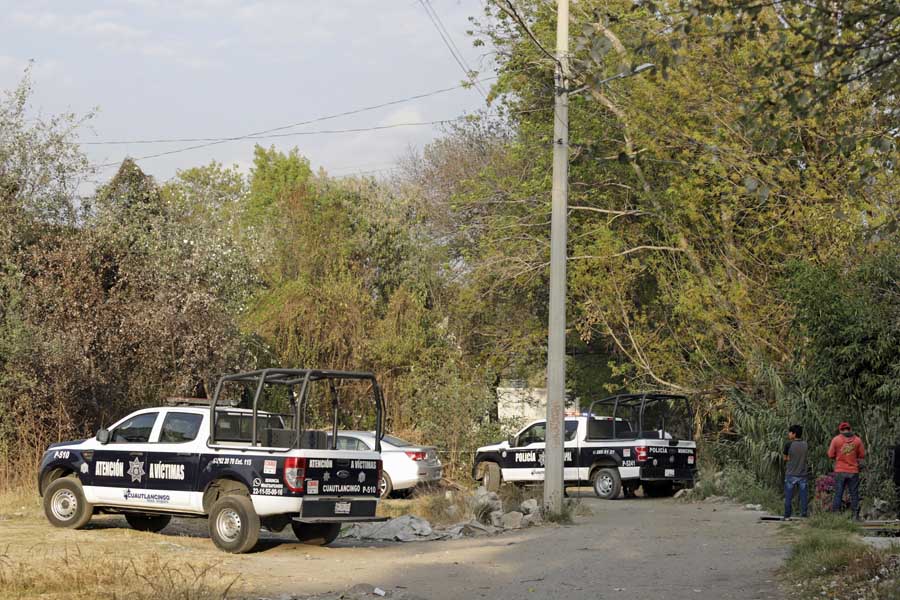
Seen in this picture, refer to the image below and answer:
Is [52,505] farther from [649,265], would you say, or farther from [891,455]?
[649,265]

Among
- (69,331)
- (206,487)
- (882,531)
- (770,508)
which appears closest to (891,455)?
(770,508)

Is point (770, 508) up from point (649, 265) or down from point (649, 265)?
down

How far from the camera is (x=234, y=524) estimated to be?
14828 mm

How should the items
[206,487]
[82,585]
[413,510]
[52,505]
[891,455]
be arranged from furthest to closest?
[413,510] < [891,455] < [52,505] < [206,487] < [82,585]

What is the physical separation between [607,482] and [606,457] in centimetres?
54

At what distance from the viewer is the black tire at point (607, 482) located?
82.1 feet

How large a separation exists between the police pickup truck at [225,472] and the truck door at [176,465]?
0.5 inches

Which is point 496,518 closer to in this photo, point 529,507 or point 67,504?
point 529,507

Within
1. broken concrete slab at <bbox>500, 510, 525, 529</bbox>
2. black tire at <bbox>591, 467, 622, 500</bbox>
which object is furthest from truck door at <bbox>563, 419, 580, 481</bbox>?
broken concrete slab at <bbox>500, 510, 525, 529</bbox>

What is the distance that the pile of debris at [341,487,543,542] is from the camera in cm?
1708

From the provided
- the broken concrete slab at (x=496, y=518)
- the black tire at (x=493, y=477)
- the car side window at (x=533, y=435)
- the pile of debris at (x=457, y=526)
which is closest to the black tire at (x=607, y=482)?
the car side window at (x=533, y=435)

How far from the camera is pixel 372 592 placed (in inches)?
432

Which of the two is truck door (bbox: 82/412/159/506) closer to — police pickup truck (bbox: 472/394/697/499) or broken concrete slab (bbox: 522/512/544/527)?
broken concrete slab (bbox: 522/512/544/527)

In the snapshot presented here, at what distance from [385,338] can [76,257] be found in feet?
32.1
